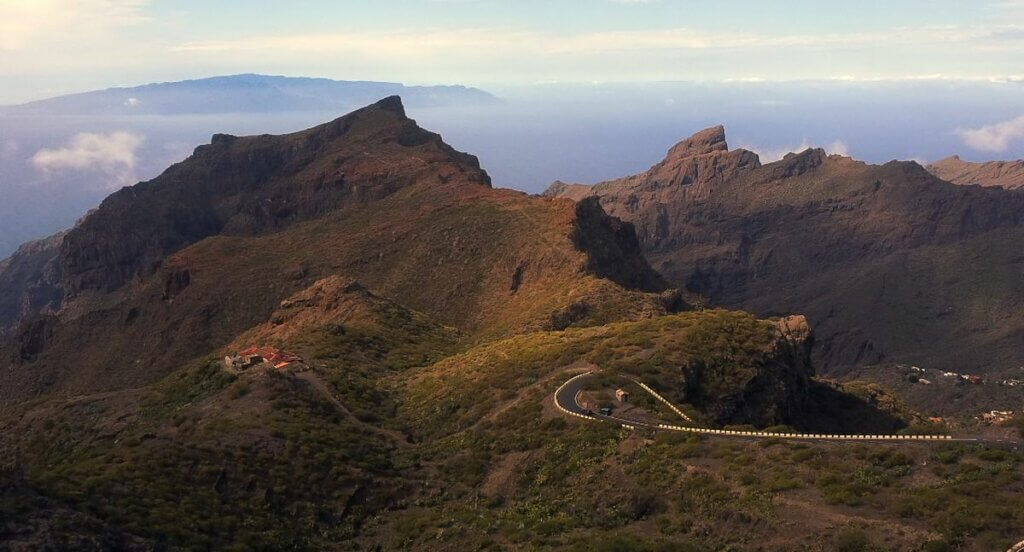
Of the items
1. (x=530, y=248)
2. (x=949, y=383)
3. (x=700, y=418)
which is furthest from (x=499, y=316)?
(x=949, y=383)

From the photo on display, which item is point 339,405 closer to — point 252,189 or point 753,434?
point 753,434

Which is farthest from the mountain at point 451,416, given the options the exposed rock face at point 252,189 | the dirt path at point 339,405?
the exposed rock face at point 252,189

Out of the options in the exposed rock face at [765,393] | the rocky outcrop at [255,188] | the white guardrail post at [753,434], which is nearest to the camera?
the white guardrail post at [753,434]

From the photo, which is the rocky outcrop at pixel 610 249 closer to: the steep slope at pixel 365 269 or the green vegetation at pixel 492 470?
the steep slope at pixel 365 269

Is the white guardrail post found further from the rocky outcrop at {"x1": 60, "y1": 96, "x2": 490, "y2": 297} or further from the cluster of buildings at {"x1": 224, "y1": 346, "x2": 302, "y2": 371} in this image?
the rocky outcrop at {"x1": 60, "y1": 96, "x2": 490, "y2": 297}

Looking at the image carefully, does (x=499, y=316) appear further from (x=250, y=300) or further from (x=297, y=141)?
(x=297, y=141)

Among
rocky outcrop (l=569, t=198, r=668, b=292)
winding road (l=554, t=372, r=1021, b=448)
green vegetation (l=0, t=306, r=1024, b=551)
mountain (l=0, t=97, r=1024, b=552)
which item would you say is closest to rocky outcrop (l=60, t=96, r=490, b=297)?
mountain (l=0, t=97, r=1024, b=552)
